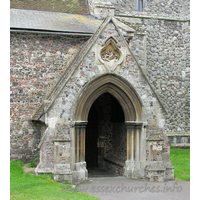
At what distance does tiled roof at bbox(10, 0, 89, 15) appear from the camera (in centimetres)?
1480

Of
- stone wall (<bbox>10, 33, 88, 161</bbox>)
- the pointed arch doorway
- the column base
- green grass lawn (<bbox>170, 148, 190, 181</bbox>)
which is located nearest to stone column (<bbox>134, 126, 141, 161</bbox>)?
the pointed arch doorway

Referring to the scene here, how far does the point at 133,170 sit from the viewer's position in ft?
32.2

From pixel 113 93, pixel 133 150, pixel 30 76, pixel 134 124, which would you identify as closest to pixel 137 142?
pixel 133 150

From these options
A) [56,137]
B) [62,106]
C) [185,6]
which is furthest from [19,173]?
[185,6]

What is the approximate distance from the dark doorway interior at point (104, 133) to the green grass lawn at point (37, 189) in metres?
3.68

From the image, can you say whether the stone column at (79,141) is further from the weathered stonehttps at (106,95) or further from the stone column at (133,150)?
the stone column at (133,150)

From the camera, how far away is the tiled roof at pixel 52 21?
493 inches

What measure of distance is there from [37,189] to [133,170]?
351cm

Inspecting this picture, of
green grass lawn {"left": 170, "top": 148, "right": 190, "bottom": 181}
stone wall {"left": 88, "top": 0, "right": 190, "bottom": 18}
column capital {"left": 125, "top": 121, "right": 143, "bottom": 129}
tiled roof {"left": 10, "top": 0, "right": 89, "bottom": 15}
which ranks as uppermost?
stone wall {"left": 88, "top": 0, "right": 190, "bottom": 18}

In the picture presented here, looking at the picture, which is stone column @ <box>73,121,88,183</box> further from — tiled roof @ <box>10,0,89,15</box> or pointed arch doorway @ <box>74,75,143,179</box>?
tiled roof @ <box>10,0,89,15</box>

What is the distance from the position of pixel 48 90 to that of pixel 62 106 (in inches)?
138

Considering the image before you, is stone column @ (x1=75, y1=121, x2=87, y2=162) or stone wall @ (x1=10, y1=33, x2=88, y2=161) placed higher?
stone wall @ (x1=10, y1=33, x2=88, y2=161)

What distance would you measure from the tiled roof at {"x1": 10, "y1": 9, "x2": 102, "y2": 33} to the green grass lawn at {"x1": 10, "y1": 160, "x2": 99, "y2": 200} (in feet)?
21.2

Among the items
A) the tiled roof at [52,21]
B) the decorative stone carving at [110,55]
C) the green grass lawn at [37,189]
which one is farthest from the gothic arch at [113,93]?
the tiled roof at [52,21]
